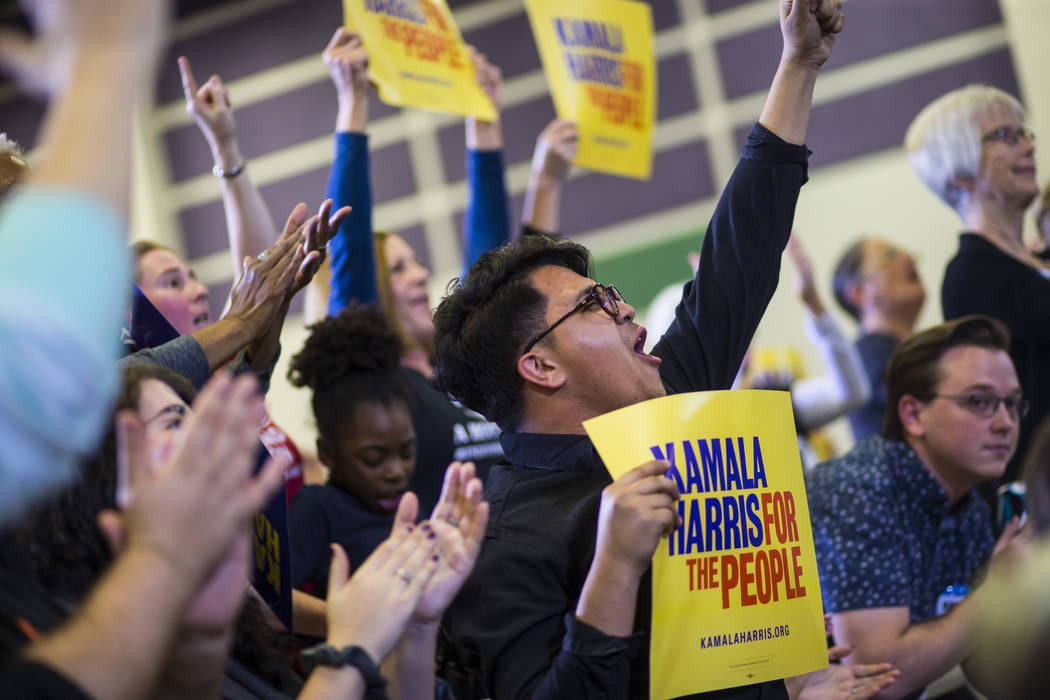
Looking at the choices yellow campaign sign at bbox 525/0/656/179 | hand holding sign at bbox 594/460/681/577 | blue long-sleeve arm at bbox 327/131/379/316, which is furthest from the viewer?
yellow campaign sign at bbox 525/0/656/179

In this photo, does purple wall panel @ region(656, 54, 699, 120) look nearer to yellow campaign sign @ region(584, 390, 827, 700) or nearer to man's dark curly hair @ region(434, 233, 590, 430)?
man's dark curly hair @ region(434, 233, 590, 430)

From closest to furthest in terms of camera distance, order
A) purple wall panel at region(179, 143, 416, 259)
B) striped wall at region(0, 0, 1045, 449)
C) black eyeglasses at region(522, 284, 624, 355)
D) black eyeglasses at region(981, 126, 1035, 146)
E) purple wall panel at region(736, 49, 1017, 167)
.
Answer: black eyeglasses at region(522, 284, 624, 355)
black eyeglasses at region(981, 126, 1035, 146)
purple wall panel at region(736, 49, 1017, 167)
striped wall at region(0, 0, 1045, 449)
purple wall panel at region(179, 143, 416, 259)

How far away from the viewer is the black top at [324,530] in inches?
94.7

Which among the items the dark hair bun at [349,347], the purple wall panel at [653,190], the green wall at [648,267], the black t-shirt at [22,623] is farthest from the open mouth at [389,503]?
the purple wall panel at [653,190]

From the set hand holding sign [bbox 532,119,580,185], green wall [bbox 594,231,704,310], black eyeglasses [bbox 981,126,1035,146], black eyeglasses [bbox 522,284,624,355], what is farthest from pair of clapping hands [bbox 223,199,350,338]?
green wall [bbox 594,231,704,310]

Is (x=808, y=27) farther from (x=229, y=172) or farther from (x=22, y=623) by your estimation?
(x=22, y=623)

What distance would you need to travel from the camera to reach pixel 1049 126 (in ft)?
20.0

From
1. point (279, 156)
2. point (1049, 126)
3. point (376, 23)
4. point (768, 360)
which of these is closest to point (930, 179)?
point (376, 23)

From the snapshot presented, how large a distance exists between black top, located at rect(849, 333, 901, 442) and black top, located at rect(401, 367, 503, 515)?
1.47 m

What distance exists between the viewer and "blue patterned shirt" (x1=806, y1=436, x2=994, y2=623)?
2420 mm

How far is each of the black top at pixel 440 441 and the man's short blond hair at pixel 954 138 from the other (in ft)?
4.87

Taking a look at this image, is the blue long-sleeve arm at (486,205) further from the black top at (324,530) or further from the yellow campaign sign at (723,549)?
the yellow campaign sign at (723,549)

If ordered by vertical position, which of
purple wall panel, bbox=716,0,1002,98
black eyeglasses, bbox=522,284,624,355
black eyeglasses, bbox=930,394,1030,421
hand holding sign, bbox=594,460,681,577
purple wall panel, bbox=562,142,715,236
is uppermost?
purple wall panel, bbox=716,0,1002,98

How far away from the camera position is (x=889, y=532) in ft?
8.11
